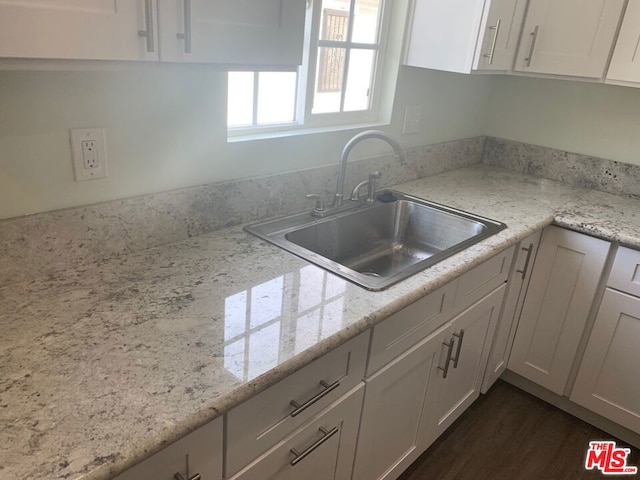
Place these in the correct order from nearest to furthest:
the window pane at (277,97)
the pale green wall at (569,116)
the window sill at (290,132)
Result: 1. the window sill at (290,132)
2. the window pane at (277,97)
3. the pale green wall at (569,116)

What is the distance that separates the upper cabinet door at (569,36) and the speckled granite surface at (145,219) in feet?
2.81

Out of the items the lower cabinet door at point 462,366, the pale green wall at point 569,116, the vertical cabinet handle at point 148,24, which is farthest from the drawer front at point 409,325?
the pale green wall at point 569,116

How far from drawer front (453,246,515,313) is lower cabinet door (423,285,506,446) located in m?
0.03

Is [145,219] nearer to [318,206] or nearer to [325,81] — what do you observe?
[318,206]

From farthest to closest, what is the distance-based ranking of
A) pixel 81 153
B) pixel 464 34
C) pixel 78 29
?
pixel 464 34
pixel 81 153
pixel 78 29

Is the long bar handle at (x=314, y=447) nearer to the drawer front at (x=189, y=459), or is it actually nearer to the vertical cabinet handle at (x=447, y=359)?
the drawer front at (x=189, y=459)

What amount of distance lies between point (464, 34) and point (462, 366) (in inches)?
49.0

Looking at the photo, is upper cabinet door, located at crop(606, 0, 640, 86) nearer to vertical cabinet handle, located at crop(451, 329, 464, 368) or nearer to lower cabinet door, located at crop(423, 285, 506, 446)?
lower cabinet door, located at crop(423, 285, 506, 446)

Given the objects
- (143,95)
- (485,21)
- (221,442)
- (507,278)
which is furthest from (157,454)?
(485,21)

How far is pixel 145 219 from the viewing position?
4.46ft

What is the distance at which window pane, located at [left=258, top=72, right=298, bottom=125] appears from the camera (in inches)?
67.5

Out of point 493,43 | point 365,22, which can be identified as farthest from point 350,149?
point 493,43

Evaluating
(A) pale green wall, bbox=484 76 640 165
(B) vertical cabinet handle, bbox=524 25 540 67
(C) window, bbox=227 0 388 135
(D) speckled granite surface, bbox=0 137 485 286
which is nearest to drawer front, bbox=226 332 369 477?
(D) speckled granite surface, bbox=0 137 485 286

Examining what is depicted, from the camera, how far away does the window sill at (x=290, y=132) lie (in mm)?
1605
